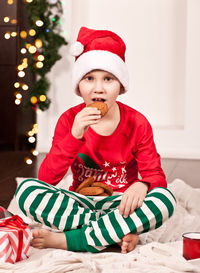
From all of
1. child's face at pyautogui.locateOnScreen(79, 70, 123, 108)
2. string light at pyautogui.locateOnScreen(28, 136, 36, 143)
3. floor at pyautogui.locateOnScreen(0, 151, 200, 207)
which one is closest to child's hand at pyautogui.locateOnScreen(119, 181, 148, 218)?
child's face at pyautogui.locateOnScreen(79, 70, 123, 108)

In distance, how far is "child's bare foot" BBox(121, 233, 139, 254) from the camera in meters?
1.17

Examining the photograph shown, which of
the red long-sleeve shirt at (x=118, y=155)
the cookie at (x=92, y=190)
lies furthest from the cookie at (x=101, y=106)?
the cookie at (x=92, y=190)

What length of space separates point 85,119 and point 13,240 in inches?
13.6

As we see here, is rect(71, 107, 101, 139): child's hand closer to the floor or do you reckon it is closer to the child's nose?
the child's nose

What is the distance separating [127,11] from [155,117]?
749 millimetres

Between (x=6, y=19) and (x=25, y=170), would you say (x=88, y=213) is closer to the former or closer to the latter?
(x=25, y=170)

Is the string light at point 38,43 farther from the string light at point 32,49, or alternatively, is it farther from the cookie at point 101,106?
the cookie at point 101,106

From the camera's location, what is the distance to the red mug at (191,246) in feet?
3.42

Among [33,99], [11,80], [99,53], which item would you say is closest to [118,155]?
[99,53]

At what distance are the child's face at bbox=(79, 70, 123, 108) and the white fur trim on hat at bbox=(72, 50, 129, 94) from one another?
0.02 metres

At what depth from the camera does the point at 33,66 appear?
9.68ft

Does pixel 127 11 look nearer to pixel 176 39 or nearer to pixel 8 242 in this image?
pixel 176 39

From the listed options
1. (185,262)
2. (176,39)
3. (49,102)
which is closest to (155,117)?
(176,39)

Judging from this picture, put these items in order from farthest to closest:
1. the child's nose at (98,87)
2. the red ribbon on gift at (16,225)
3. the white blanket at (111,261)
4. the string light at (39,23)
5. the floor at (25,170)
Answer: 1. the string light at (39,23)
2. the floor at (25,170)
3. the child's nose at (98,87)
4. the red ribbon on gift at (16,225)
5. the white blanket at (111,261)
